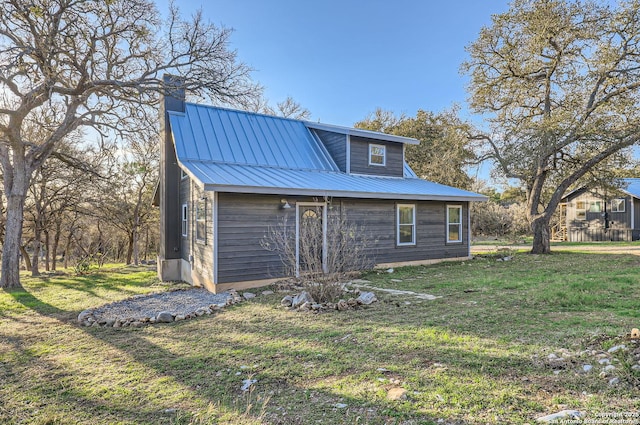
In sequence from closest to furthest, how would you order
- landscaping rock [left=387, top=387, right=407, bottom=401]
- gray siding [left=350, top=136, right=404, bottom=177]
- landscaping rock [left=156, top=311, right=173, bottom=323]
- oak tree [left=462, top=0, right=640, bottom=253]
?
landscaping rock [left=387, top=387, right=407, bottom=401] → landscaping rock [left=156, top=311, right=173, bottom=323] → oak tree [left=462, top=0, right=640, bottom=253] → gray siding [left=350, top=136, right=404, bottom=177]

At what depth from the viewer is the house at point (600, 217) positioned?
2423 cm

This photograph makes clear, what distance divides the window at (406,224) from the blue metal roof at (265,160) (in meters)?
0.66

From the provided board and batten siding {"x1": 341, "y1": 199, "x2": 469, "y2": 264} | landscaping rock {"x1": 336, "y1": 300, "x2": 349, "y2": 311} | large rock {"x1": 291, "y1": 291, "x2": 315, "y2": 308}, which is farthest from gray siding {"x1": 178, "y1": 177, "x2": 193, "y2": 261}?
landscaping rock {"x1": 336, "y1": 300, "x2": 349, "y2": 311}

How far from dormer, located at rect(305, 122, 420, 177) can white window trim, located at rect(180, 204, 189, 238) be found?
578 cm

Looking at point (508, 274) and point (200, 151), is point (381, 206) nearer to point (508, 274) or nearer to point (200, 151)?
point (508, 274)

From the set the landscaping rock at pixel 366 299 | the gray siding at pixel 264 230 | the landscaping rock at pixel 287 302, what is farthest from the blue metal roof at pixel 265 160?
the landscaping rock at pixel 366 299

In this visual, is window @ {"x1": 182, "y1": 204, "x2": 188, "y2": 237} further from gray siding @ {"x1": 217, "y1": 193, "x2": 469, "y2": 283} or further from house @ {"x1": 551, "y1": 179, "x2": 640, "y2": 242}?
house @ {"x1": 551, "y1": 179, "x2": 640, "y2": 242}

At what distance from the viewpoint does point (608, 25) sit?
13570mm

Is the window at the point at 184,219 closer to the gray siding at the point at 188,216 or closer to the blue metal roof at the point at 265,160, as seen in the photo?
the gray siding at the point at 188,216

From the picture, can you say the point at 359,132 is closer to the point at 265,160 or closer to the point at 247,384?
the point at 265,160

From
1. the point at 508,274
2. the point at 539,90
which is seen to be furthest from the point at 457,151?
the point at 508,274

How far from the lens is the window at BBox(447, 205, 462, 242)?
551 inches

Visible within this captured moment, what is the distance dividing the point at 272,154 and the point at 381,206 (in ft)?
14.0

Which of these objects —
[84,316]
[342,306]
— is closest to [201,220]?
[84,316]
